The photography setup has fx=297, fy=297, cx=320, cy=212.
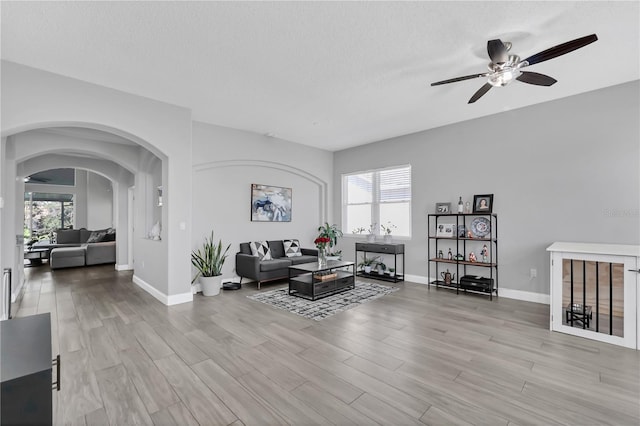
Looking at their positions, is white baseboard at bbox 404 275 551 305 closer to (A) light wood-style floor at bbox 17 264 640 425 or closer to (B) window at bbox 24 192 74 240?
(A) light wood-style floor at bbox 17 264 640 425

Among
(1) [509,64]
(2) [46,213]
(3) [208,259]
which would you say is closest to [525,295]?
(1) [509,64]

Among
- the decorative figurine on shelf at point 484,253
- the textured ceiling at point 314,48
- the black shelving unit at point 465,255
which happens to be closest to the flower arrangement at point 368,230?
the black shelving unit at point 465,255

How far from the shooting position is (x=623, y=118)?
3793 mm

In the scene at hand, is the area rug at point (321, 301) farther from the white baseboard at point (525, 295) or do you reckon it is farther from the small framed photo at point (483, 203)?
the small framed photo at point (483, 203)

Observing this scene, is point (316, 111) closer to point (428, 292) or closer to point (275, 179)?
point (275, 179)

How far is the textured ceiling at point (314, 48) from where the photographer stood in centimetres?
239

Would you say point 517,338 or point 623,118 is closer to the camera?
point 517,338

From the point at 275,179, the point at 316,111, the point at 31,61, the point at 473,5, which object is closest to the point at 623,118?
the point at 473,5

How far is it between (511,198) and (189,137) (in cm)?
511

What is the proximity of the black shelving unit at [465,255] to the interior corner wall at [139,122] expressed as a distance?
421cm

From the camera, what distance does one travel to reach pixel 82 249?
7.63 metres

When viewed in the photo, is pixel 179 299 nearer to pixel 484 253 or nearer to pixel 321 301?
pixel 321 301

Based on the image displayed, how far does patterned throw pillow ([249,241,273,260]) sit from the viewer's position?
571cm

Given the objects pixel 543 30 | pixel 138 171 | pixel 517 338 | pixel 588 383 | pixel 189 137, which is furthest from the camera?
pixel 138 171
